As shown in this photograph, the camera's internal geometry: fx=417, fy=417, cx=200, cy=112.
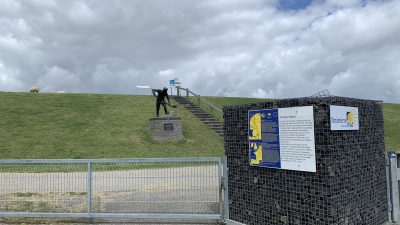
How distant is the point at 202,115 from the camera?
29516 mm

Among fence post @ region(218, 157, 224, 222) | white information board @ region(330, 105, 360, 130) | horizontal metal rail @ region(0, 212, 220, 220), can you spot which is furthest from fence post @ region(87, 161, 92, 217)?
white information board @ region(330, 105, 360, 130)

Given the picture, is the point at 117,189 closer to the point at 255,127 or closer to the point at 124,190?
the point at 124,190

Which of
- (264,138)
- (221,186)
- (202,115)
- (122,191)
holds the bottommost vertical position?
(122,191)

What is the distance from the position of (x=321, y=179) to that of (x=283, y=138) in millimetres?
944

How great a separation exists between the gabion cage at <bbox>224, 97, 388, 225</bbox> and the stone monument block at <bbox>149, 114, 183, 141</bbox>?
15.4 metres

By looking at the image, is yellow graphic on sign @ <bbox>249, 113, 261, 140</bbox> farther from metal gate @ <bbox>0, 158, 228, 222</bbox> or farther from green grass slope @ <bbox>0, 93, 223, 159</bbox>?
green grass slope @ <bbox>0, 93, 223, 159</bbox>

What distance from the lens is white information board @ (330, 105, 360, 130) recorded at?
6.24m

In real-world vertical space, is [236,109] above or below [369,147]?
above

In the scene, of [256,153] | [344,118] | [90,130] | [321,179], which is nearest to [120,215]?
[256,153]

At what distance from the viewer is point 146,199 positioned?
314 inches

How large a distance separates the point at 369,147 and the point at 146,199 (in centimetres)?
415

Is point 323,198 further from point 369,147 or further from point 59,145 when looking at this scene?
point 59,145

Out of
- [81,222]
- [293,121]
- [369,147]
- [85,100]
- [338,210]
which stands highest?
[85,100]

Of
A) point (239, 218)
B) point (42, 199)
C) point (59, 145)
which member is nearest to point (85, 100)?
point (59, 145)
